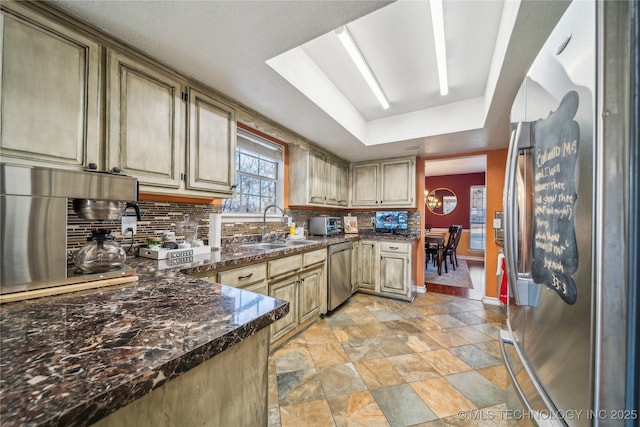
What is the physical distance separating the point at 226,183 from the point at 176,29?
1034 millimetres

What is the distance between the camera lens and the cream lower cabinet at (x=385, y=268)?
327cm

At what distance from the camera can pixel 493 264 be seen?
3.32 meters

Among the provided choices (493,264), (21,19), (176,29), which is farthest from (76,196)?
(493,264)

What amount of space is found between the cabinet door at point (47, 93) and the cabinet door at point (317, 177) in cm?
216

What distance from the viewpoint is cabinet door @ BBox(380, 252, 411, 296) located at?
128 inches

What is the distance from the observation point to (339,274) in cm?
296

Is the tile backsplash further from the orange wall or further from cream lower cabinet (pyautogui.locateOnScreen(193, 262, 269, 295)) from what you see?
→ the orange wall

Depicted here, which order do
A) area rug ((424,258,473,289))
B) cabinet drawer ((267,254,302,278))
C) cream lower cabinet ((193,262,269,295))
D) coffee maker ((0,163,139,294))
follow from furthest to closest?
area rug ((424,258,473,289)) → cabinet drawer ((267,254,302,278)) → cream lower cabinet ((193,262,269,295)) → coffee maker ((0,163,139,294))

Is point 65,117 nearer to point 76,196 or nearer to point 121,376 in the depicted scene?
point 76,196

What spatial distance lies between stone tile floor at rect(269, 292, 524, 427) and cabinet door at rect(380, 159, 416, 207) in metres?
1.73

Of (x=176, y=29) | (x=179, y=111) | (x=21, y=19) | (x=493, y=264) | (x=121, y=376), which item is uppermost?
(x=176, y=29)

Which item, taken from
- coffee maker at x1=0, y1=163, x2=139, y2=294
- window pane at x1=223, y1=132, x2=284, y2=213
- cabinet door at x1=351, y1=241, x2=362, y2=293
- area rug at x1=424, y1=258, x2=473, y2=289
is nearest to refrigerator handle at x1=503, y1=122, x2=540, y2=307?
coffee maker at x1=0, y1=163, x2=139, y2=294

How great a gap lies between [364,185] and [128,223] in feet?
10.7

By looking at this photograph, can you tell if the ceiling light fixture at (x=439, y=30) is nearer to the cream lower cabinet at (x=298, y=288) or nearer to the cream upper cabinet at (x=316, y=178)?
the cream upper cabinet at (x=316, y=178)
